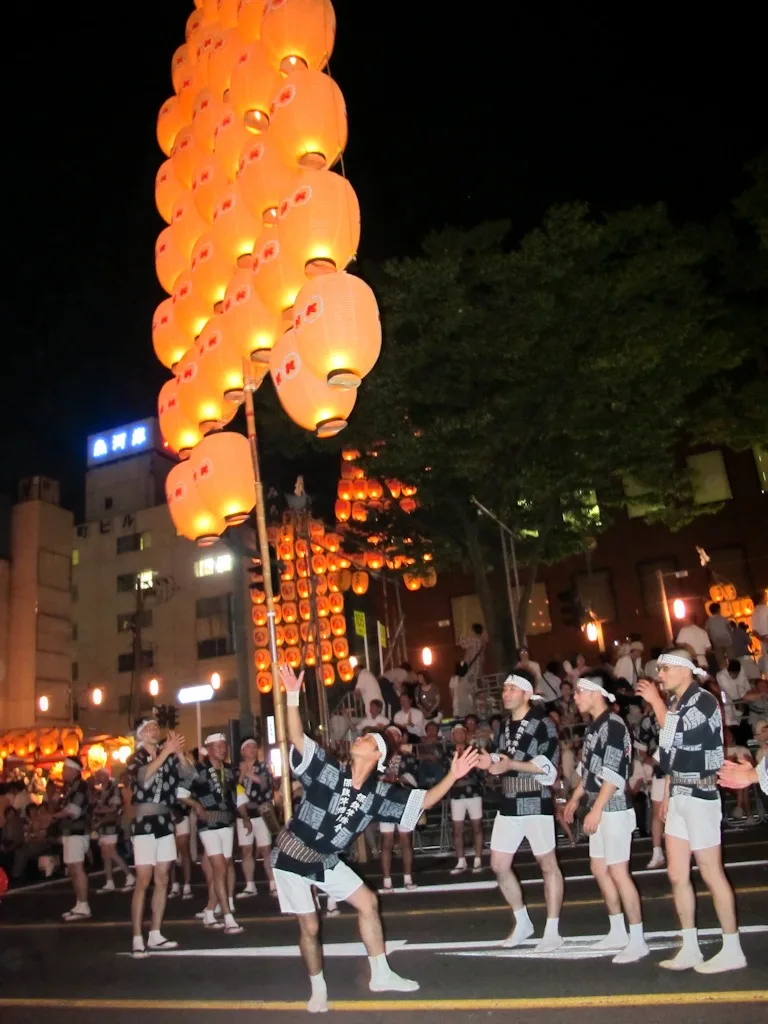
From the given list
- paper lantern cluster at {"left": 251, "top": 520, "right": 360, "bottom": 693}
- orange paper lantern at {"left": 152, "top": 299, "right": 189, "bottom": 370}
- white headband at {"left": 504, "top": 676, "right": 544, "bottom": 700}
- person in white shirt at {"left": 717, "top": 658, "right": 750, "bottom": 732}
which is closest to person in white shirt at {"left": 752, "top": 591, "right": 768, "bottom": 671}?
person in white shirt at {"left": 717, "top": 658, "right": 750, "bottom": 732}

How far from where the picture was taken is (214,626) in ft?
125

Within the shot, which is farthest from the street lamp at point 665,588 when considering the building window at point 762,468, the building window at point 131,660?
the building window at point 131,660

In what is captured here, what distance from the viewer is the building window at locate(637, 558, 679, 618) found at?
26625 mm

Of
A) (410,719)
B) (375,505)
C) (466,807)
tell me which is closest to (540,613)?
(375,505)

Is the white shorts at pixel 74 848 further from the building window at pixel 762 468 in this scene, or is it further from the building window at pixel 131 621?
the building window at pixel 131 621

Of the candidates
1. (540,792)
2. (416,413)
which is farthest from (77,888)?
(416,413)

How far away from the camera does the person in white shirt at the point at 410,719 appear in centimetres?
1438

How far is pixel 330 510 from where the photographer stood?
2788 centimetres

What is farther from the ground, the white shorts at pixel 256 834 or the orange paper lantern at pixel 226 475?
the orange paper lantern at pixel 226 475

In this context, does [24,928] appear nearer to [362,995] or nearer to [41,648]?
[362,995]

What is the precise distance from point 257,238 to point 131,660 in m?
34.6

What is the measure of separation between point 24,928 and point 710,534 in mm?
22896

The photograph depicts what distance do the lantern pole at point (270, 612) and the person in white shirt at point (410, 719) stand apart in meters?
5.85

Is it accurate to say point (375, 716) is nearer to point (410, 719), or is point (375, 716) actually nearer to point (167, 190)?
point (410, 719)
